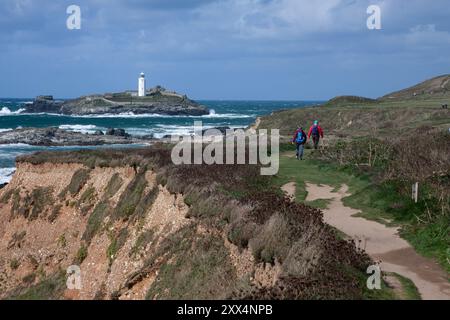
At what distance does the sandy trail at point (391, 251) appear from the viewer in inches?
376

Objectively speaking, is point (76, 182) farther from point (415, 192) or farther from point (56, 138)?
point (56, 138)

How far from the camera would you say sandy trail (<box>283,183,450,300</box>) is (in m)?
9.54

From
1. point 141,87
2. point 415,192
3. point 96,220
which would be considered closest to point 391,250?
point 415,192

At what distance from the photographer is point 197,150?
83.4ft

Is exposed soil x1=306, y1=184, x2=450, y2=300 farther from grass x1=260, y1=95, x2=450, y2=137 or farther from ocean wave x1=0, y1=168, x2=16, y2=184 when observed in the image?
ocean wave x1=0, y1=168, x2=16, y2=184

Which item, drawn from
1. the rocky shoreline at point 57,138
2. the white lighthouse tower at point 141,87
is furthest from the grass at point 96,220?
the white lighthouse tower at point 141,87

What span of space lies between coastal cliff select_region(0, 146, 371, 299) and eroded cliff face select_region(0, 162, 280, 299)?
1.9 inches

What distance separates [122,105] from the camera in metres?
156

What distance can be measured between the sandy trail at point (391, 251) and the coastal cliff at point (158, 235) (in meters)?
0.97

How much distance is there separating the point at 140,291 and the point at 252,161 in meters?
9.79

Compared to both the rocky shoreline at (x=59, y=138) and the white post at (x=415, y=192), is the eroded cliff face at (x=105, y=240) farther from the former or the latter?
the rocky shoreline at (x=59, y=138)

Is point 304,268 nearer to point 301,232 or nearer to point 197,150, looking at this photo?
point 301,232

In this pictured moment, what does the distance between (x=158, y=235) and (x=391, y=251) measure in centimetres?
684
